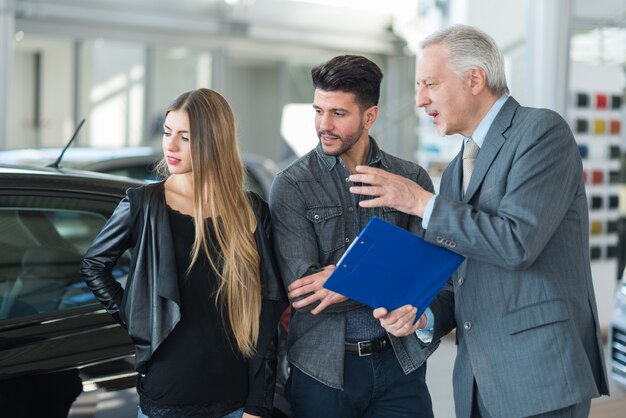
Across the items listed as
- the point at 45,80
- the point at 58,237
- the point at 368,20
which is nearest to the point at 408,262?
the point at 58,237

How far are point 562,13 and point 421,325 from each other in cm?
508

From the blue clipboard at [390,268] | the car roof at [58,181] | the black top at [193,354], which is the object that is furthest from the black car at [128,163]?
the blue clipboard at [390,268]

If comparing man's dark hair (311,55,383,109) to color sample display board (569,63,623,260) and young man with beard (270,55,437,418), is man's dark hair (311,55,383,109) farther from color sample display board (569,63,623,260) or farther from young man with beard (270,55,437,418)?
color sample display board (569,63,623,260)

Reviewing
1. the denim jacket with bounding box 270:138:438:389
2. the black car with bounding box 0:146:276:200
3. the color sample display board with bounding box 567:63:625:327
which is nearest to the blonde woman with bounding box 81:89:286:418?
the denim jacket with bounding box 270:138:438:389

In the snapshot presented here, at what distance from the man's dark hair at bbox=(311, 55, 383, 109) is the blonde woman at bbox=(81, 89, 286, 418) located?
0.31 meters

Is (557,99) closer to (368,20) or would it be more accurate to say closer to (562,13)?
(562,13)

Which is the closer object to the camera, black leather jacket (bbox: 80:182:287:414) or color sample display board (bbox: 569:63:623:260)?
black leather jacket (bbox: 80:182:287:414)

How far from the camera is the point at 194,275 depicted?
239 cm

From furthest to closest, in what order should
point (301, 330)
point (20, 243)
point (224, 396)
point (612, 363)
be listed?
point (612, 363), point (20, 243), point (301, 330), point (224, 396)

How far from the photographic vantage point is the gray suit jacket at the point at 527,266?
6.88 ft

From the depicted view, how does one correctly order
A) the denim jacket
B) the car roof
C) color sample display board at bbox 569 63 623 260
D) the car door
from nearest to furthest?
the denim jacket < the car door < the car roof < color sample display board at bbox 569 63 623 260

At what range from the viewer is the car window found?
2.84 m

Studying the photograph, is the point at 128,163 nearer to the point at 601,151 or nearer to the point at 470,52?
the point at 601,151

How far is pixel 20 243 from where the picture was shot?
2932mm
